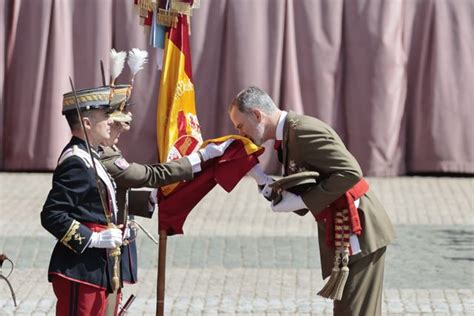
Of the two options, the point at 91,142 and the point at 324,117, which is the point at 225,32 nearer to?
the point at 324,117

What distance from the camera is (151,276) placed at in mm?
9359

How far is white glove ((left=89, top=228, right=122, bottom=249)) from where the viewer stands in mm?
5965

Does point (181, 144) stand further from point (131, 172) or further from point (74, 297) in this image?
point (74, 297)

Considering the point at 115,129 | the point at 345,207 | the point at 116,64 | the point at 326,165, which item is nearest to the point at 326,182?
the point at 326,165

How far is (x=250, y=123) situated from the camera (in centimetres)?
636

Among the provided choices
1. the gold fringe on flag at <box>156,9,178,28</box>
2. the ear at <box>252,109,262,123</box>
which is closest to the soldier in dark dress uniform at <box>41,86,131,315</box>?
the ear at <box>252,109,262,123</box>

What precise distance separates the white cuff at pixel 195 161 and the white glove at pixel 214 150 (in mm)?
35

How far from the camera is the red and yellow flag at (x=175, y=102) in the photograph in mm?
6852

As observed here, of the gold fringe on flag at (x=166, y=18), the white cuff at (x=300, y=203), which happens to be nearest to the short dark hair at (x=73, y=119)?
the gold fringe on flag at (x=166, y=18)

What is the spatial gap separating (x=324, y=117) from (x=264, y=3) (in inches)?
52.6

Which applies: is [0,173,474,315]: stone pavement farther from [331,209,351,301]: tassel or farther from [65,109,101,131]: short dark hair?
[65,109,101,131]: short dark hair

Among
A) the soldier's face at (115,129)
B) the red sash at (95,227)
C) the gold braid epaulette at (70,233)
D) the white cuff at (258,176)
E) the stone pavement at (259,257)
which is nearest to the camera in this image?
the gold braid epaulette at (70,233)

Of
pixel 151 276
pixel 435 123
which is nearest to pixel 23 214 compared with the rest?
pixel 151 276

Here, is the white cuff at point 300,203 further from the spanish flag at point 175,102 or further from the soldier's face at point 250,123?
the spanish flag at point 175,102
